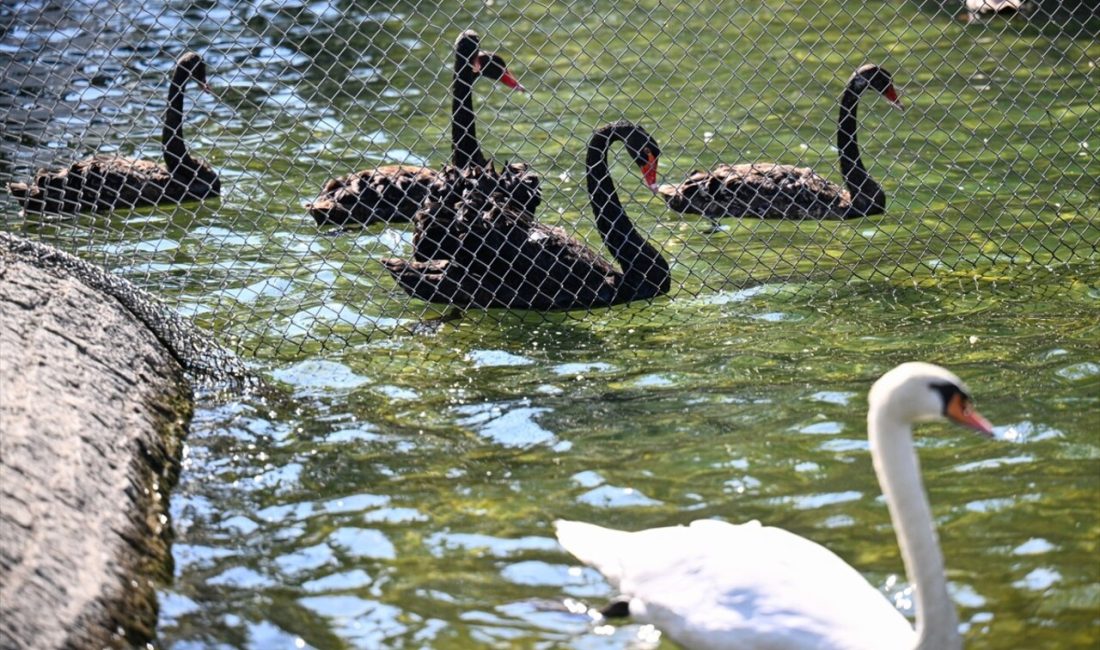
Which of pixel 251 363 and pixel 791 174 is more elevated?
pixel 791 174

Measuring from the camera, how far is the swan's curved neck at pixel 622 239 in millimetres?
7363

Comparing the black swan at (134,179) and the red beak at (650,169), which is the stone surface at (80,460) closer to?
the black swan at (134,179)

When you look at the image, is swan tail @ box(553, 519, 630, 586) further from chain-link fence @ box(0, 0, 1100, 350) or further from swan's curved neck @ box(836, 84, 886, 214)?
Result: swan's curved neck @ box(836, 84, 886, 214)

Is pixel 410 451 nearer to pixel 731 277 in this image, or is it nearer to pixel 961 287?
pixel 731 277

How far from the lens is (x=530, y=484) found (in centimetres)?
507

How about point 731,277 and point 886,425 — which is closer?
point 886,425

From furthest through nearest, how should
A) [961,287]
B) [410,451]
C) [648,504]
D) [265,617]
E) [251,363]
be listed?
[961,287], [251,363], [410,451], [648,504], [265,617]

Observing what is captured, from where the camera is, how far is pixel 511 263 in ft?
23.2

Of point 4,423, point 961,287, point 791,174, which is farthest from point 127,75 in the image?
point 4,423

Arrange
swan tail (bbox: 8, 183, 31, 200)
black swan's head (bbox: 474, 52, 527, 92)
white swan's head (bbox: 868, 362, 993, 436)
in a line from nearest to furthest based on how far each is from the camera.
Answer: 1. white swan's head (bbox: 868, 362, 993, 436)
2. swan tail (bbox: 8, 183, 31, 200)
3. black swan's head (bbox: 474, 52, 527, 92)

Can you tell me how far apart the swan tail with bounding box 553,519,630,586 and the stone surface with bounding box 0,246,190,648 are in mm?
1174

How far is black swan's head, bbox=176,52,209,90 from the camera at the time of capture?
9.28 meters

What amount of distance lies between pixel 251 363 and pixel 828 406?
2.45 meters

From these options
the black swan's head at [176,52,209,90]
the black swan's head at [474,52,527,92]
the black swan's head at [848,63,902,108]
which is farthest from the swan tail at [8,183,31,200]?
the black swan's head at [848,63,902,108]
